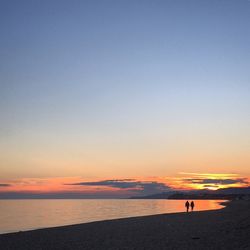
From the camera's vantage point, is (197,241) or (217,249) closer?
(217,249)

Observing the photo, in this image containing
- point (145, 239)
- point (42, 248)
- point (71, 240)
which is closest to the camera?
point (42, 248)

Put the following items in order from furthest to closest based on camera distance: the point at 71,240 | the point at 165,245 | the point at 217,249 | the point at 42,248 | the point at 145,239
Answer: the point at 71,240, the point at 145,239, the point at 42,248, the point at 165,245, the point at 217,249

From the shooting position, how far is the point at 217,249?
17.8 m

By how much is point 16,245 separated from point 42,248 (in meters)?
3.13

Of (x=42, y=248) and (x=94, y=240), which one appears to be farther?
(x=94, y=240)

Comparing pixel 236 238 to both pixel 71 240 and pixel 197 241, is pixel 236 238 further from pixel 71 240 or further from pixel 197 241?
pixel 71 240

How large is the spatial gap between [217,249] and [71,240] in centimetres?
1130

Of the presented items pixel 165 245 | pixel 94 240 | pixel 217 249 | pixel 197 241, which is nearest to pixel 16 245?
pixel 94 240

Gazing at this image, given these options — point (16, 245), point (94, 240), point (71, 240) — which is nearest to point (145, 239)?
point (94, 240)

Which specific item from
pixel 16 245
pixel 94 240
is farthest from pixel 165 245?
pixel 16 245

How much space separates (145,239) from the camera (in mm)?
23688

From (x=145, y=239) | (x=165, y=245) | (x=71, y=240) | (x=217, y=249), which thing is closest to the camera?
(x=217, y=249)

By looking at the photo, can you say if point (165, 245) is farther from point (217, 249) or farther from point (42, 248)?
point (42, 248)

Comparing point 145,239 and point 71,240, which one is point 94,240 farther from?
point 145,239
